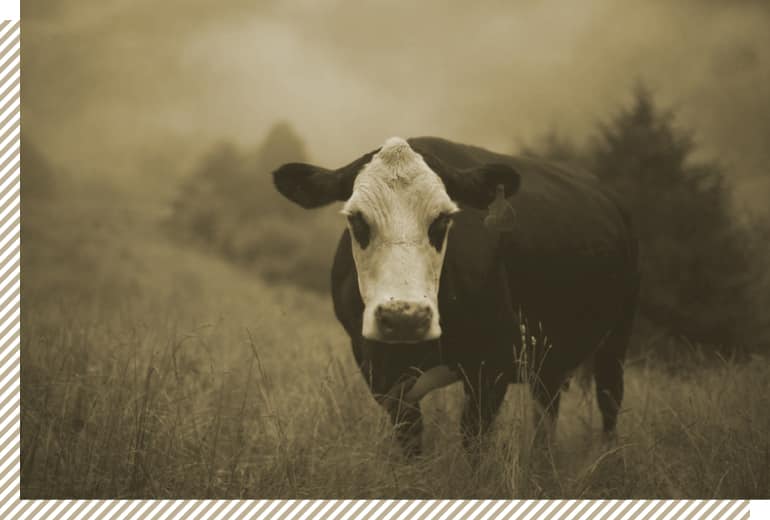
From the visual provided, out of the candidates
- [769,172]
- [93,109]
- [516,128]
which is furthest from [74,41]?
[769,172]

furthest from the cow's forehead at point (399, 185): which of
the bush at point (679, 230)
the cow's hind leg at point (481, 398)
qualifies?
the bush at point (679, 230)

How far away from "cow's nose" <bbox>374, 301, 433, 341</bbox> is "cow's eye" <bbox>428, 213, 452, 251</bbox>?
346 millimetres

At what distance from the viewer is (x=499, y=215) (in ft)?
8.56

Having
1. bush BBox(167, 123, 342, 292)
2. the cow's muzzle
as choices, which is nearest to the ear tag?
the cow's muzzle

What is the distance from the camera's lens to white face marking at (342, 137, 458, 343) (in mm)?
2168

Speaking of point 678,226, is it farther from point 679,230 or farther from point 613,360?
point 613,360

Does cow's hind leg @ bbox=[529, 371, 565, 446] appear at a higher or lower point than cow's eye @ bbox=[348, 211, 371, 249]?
lower

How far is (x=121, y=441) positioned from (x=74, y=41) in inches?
78.9

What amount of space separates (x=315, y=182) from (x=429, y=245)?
1.79 feet

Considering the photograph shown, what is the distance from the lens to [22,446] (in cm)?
271

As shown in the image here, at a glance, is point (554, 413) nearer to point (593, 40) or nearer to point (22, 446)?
point (593, 40)

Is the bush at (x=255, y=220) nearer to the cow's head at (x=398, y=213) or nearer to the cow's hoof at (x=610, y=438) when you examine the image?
the cow's head at (x=398, y=213)

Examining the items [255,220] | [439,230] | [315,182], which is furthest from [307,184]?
[255,220]

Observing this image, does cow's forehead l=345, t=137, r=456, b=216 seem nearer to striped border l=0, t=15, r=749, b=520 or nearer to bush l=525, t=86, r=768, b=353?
striped border l=0, t=15, r=749, b=520
